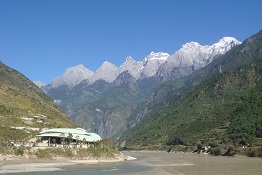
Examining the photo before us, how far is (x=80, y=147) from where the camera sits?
141m

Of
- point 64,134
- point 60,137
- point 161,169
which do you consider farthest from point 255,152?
point 60,137

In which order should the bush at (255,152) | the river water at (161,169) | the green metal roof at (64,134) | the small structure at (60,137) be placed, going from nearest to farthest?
1. the river water at (161,169)
2. the small structure at (60,137)
3. the green metal roof at (64,134)
4. the bush at (255,152)

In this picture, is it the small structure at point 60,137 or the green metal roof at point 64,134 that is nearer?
the small structure at point 60,137

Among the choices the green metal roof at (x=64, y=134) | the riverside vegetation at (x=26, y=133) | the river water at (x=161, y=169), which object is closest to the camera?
the river water at (x=161, y=169)

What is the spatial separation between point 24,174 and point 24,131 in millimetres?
67560

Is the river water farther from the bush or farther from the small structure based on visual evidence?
the bush

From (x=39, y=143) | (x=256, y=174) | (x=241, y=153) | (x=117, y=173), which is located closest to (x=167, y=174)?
(x=117, y=173)

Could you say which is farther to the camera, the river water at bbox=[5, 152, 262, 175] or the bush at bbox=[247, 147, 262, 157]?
the bush at bbox=[247, 147, 262, 157]

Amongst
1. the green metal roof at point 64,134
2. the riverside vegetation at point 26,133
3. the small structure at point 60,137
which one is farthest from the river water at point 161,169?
the green metal roof at point 64,134

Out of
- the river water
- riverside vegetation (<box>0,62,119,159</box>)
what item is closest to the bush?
the river water

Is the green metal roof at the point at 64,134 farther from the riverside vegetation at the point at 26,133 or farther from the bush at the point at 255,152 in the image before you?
the bush at the point at 255,152

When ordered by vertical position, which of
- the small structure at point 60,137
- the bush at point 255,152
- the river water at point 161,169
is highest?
the small structure at point 60,137

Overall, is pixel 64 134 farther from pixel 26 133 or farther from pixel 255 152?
pixel 255 152

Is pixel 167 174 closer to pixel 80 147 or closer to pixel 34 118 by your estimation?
pixel 80 147
